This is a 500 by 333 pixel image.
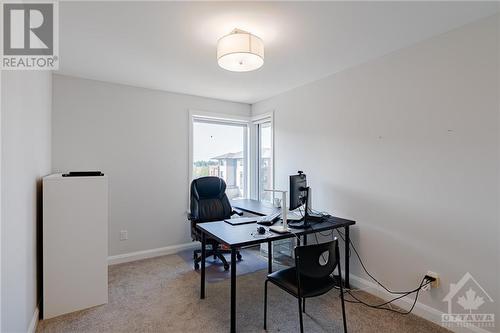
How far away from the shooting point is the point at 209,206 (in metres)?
3.53

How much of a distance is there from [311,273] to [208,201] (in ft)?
6.66

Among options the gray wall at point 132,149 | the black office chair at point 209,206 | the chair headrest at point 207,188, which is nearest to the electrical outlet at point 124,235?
the gray wall at point 132,149

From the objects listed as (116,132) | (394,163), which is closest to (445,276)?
(394,163)

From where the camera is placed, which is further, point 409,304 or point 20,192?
point 409,304

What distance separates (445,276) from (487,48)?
1.83m

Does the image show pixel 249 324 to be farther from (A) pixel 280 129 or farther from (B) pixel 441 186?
(A) pixel 280 129

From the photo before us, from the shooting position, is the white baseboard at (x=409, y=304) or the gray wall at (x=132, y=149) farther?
the gray wall at (x=132, y=149)

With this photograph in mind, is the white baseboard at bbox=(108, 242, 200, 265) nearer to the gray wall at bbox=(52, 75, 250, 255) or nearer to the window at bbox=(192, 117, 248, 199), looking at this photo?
the gray wall at bbox=(52, 75, 250, 255)

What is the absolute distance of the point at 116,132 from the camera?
3504 millimetres

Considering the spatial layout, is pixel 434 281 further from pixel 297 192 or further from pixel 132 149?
pixel 132 149

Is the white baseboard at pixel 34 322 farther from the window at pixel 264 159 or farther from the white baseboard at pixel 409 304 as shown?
the window at pixel 264 159

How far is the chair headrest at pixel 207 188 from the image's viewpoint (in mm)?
3463

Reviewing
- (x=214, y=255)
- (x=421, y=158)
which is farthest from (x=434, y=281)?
(x=214, y=255)

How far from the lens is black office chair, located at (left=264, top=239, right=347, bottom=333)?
5.82ft
